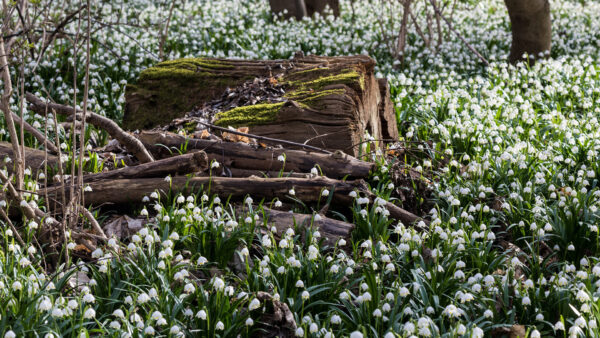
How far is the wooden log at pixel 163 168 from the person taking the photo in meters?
4.59

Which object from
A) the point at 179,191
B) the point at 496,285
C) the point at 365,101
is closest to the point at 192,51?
the point at 365,101

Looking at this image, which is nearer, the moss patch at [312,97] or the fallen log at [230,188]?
the fallen log at [230,188]

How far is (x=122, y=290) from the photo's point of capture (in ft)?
11.2

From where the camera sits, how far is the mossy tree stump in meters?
5.30

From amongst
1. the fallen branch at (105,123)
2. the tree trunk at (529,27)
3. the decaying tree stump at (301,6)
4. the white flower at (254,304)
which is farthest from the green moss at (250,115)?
the decaying tree stump at (301,6)

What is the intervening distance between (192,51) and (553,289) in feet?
24.3

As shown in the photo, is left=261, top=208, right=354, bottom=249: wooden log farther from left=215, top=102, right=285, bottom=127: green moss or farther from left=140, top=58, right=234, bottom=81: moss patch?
left=140, top=58, right=234, bottom=81: moss patch

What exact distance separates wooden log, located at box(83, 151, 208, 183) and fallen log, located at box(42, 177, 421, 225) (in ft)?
0.32

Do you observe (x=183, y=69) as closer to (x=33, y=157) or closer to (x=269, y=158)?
(x=33, y=157)

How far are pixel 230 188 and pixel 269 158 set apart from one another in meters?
0.50

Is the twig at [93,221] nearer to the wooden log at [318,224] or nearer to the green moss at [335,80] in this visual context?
the wooden log at [318,224]

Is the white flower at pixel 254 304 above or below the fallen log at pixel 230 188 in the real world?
below

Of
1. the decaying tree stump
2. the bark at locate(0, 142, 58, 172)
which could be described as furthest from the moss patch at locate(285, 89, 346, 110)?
the decaying tree stump

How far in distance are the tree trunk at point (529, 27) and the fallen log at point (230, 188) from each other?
5082 mm
